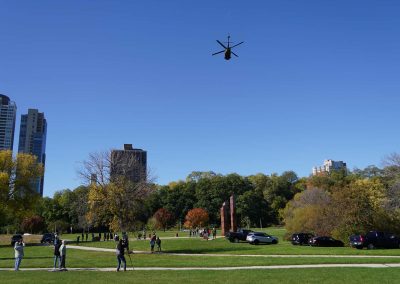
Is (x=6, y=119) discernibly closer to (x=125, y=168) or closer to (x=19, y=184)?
(x=19, y=184)

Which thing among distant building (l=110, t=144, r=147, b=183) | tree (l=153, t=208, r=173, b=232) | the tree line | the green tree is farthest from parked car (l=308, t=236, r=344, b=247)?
tree (l=153, t=208, r=173, b=232)

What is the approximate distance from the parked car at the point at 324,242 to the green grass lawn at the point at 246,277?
21714 millimetres

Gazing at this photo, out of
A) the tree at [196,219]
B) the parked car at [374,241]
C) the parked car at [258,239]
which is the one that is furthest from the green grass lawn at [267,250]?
the tree at [196,219]

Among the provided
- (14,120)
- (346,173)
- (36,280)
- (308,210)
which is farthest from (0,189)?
(14,120)

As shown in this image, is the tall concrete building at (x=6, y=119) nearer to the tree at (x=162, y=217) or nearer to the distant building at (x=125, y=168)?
the tree at (x=162, y=217)

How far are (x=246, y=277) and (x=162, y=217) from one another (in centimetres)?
9840

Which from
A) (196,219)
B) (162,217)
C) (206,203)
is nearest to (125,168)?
(196,219)

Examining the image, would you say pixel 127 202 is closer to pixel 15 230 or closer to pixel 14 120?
pixel 15 230

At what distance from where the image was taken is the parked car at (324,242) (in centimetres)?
4141

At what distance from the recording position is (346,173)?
122 metres

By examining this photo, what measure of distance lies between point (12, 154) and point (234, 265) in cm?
5005

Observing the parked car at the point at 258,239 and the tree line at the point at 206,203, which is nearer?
the tree line at the point at 206,203

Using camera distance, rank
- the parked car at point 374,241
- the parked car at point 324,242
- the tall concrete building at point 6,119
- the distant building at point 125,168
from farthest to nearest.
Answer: the tall concrete building at point 6,119 < the distant building at point 125,168 < the parked car at point 324,242 < the parked car at point 374,241

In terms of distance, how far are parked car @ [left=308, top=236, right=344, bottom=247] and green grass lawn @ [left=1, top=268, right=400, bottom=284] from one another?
21714 mm
